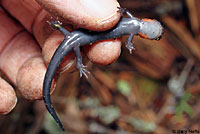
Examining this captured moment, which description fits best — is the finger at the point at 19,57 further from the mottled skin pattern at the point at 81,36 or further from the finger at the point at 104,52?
the finger at the point at 104,52

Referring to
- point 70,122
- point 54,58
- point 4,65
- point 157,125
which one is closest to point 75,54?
point 54,58

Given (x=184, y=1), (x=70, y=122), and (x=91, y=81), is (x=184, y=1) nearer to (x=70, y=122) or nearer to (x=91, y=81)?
(x=91, y=81)

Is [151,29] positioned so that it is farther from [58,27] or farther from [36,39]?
[36,39]

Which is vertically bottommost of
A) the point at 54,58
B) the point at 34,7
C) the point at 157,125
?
the point at 157,125

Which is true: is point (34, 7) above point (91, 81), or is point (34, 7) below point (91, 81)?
above

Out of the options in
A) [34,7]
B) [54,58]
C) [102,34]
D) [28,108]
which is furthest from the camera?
[28,108]

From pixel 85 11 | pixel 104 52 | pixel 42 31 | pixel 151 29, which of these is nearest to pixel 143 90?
pixel 151 29

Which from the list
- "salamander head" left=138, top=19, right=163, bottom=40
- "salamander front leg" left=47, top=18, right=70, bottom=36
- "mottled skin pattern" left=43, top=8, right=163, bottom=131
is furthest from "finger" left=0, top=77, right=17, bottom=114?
"salamander head" left=138, top=19, right=163, bottom=40

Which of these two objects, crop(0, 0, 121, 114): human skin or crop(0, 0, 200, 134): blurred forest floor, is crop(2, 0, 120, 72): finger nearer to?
crop(0, 0, 121, 114): human skin
